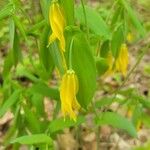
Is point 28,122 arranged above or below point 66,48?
below

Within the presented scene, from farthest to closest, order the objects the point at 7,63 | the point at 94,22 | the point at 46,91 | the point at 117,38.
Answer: the point at 7,63 → the point at 46,91 → the point at 117,38 → the point at 94,22

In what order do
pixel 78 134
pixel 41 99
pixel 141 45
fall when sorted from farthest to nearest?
pixel 141 45 → pixel 78 134 → pixel 41 99

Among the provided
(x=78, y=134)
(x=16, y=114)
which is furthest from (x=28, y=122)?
(x=78, y=134)

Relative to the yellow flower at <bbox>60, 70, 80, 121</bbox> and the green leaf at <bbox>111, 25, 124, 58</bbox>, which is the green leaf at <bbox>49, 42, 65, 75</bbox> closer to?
the yellow flower at <bbox>60, 70, 80, 121</bbox>

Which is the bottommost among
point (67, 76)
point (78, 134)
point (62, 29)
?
point (78, 134)

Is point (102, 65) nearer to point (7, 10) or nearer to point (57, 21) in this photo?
point (7, 10)

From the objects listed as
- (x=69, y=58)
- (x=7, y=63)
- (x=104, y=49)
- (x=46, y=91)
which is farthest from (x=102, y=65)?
(x=69, y=58)

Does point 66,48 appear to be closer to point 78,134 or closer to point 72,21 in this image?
point 72,21

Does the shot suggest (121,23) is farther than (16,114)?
No
